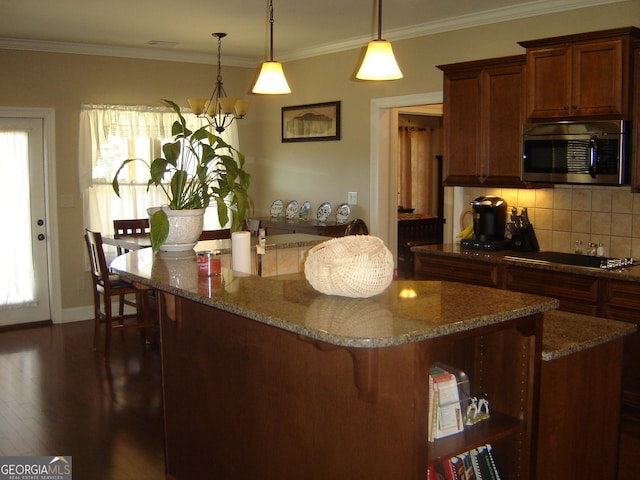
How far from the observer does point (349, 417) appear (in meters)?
2.20

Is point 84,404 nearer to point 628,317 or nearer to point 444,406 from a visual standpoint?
point 444,406

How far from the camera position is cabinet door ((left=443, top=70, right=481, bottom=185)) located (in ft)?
16.3

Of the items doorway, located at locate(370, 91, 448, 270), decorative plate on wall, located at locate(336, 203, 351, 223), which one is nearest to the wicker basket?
doorway, located at locate(370, 91, 448, 270)

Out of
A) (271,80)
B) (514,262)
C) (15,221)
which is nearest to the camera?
(271,80)

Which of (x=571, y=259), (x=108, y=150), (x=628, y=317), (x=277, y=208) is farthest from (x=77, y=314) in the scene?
(x=628, y=317)

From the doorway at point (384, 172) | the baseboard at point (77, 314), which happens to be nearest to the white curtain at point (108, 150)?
the baseboard at point (77, 314)

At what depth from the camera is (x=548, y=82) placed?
14.5ft

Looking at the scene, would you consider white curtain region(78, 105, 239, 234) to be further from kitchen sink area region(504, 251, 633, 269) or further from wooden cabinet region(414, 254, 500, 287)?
kitchen sink area region(504, 251, 633, 269)

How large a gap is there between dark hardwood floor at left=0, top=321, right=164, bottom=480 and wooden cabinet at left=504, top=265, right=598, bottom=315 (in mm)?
2456

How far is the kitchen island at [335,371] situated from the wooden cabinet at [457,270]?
7.18ft

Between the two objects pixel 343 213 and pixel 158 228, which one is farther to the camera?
pixel 343 213

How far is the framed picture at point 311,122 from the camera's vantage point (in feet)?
21.5

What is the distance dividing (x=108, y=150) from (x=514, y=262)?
13.5ft

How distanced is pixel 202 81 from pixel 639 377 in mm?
5124
